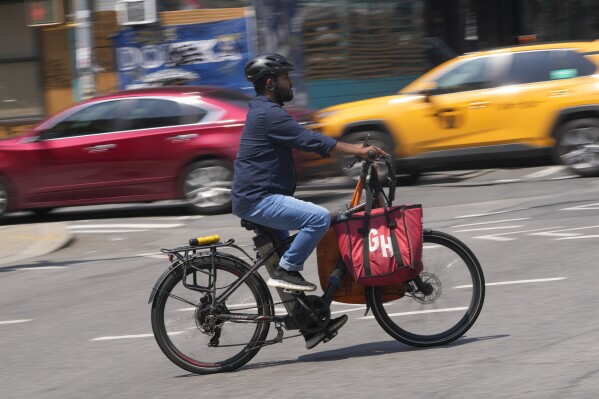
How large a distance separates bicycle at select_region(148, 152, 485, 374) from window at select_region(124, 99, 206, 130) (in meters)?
8.31

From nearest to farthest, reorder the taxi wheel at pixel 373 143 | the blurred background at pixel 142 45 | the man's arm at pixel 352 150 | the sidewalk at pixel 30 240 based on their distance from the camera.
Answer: the man's arm at pixel 352 150
the sidewalk at pixel 30 240
the taxi wheel at pixel 373 143
the blurred background at pixel 142 45

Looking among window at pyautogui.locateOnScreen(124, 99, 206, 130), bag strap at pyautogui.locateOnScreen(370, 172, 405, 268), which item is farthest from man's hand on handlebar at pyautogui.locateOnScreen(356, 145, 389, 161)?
window at pyautogui.locateOnScreen(124, 99, 206, 130)

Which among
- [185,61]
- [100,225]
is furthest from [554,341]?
[185,61]

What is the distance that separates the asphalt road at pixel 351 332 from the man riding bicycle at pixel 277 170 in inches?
23.4

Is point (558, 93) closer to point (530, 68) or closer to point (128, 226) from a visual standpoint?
point (530, 68)

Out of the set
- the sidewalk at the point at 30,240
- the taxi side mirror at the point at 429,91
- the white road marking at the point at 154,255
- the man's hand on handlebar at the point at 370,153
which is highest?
the man's hand on handlebar at the point at 370,153

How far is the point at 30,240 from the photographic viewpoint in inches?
525

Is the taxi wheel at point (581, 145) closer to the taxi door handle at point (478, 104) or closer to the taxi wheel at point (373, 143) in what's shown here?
the taxi door handle at point (478, 104)

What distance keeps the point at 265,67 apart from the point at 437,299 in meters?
1.62

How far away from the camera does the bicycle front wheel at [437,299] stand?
6551 mm

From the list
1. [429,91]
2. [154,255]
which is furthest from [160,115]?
[429,91]

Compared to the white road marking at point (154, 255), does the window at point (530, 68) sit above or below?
above

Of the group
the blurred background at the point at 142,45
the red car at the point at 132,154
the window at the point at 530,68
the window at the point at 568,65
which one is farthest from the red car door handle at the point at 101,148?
the blurred background at the point at 142,45

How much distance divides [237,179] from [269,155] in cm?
24
